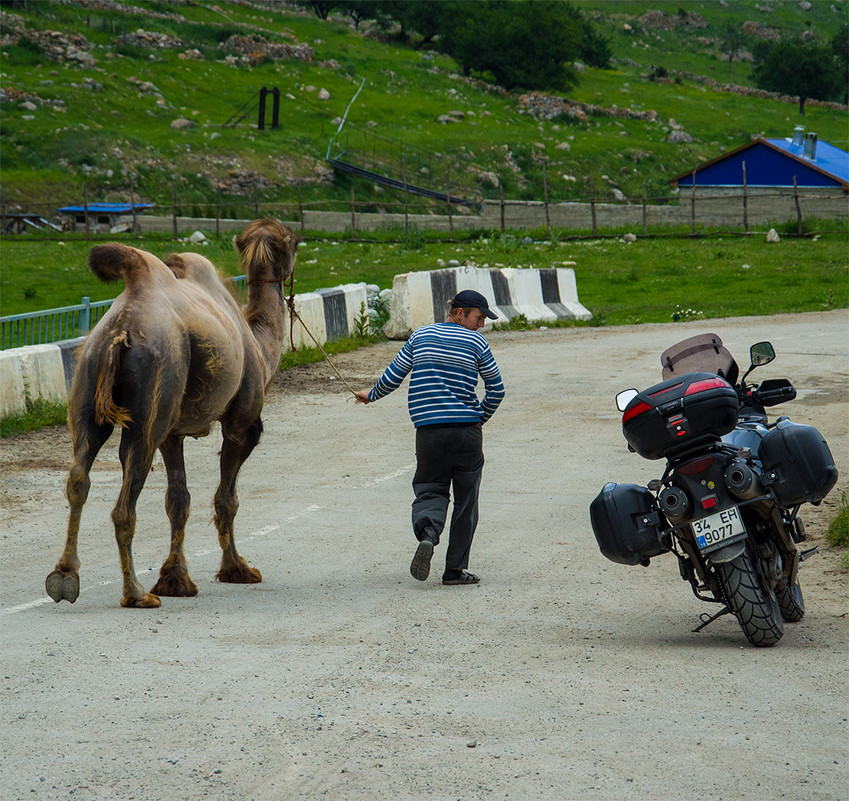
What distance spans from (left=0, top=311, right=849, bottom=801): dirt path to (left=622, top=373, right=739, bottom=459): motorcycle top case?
1078 mm

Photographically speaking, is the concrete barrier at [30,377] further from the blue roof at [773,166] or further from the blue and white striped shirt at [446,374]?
the blue roof at [773,166]

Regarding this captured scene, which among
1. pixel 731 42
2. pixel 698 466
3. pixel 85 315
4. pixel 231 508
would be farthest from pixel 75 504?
pixel 731 42

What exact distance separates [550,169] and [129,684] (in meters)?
63.9

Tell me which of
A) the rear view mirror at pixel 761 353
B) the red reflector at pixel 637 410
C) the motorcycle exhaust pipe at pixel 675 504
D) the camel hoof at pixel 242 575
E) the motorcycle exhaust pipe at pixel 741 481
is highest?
the rear view mirror at pixel 761 353

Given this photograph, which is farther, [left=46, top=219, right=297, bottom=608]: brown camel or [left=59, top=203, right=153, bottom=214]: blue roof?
[left=59, top=203, right=153, bottom=214]: blue roof

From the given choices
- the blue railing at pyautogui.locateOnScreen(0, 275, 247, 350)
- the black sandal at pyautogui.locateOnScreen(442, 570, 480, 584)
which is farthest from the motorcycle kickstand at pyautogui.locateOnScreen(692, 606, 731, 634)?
the blue railing at pyautogui.locateOnScreen(0, 275, 247, 350)

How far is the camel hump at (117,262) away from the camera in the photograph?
7355 millimetres

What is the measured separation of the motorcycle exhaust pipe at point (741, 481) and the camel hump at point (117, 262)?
12.6ft

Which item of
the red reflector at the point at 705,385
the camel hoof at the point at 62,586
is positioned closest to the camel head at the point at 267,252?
the camel hoof at the point at 62,586

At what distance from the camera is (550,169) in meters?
66.9

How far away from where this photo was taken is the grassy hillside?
56.7 m

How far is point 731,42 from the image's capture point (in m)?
124

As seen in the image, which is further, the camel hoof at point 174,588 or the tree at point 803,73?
the tree at point 803,73

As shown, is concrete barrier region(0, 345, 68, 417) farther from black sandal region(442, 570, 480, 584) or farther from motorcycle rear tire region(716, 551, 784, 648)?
motorcycle rear tire region(716, 551, 784, 648)
